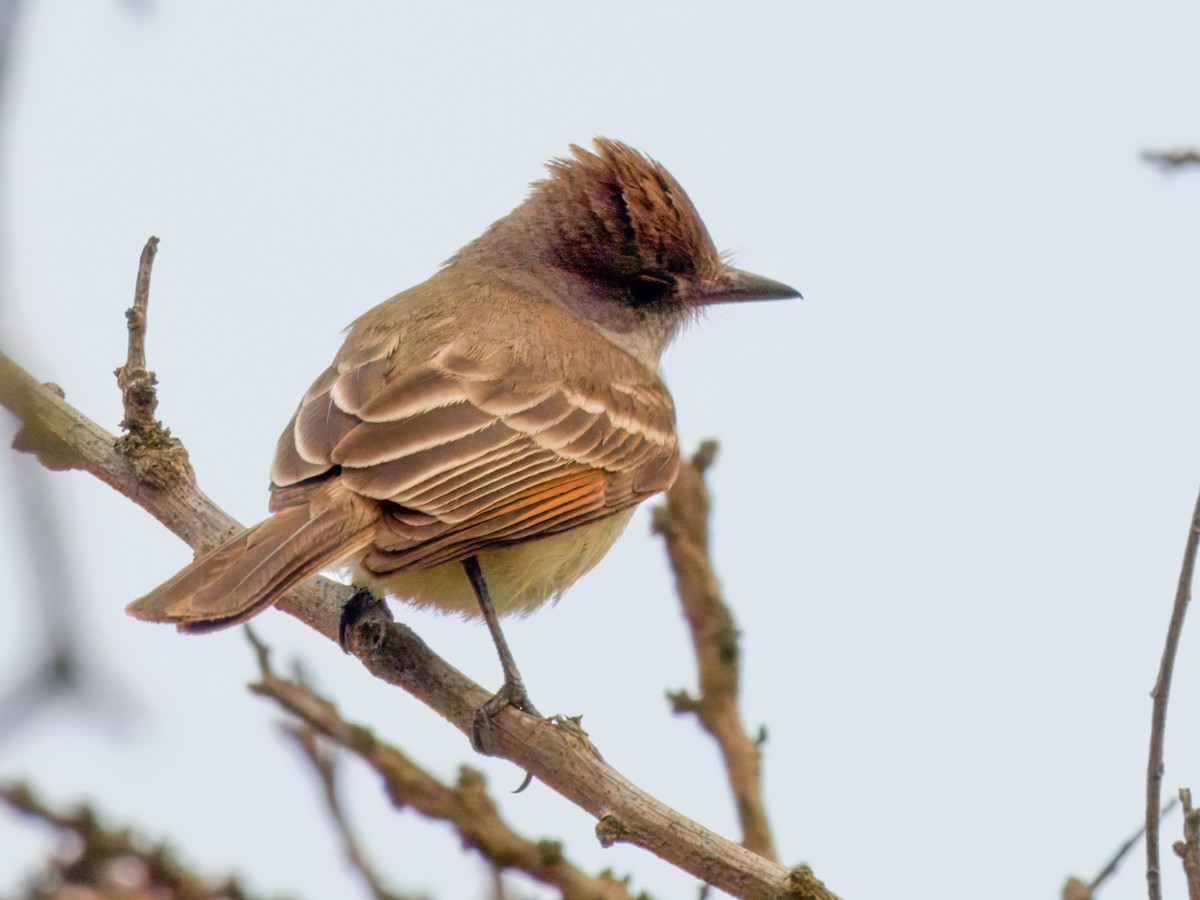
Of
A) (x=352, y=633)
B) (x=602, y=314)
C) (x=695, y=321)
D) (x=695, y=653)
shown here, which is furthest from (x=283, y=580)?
(x=695, y=321)

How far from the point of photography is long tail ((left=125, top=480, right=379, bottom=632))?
12.9ft

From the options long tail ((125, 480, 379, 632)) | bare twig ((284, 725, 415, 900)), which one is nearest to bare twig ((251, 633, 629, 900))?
bare twig ((284, 725, 415, 900))

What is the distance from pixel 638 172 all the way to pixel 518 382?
1628 mm

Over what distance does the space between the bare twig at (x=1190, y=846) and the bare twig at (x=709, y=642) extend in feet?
5.34

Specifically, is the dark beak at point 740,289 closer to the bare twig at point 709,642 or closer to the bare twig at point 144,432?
the bare twig at point 709,642

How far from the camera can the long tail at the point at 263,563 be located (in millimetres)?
3941

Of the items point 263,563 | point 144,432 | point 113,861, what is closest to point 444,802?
point 113,861

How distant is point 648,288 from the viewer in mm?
6746

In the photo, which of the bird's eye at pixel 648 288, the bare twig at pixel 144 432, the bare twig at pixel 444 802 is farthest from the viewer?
the bird's eye at pixel 648 288

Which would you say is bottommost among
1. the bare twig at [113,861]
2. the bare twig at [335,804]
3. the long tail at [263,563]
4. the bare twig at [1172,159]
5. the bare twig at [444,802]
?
the bare twig at [113,861]

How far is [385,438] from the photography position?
4.84 metres

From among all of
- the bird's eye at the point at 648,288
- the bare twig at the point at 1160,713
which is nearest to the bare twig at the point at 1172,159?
the bare twig at the point at 1160,713

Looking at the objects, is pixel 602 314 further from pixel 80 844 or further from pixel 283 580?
pixel 80 844

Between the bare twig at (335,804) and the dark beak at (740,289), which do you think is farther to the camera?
the dark beak at (740,289)
